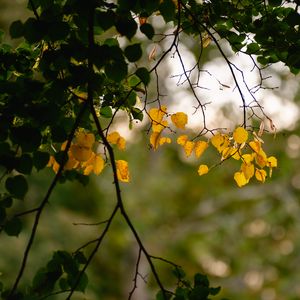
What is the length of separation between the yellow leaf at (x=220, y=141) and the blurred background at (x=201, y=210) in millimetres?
5750

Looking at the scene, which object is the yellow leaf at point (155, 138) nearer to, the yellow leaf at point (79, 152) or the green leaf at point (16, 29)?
the yellow leaf at point (79, 152)

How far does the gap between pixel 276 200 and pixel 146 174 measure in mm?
2290

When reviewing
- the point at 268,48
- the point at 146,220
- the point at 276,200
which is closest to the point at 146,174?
the point at 146,220

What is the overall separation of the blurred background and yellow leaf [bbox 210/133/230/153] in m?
5.75

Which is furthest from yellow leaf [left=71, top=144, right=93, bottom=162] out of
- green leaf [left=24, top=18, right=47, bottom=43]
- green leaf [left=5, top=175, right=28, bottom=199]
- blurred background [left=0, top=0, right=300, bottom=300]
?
blurred background [left=0, top=0, right=300, bottom=300]

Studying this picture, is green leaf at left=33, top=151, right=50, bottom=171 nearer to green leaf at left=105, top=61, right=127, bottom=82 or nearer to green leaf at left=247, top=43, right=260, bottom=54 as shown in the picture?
green leaf at left=105, top=61, right=127, bottom=82

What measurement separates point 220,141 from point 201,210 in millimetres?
7517

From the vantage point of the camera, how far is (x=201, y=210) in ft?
28.6

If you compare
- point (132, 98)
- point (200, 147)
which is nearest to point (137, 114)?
point (132, 98)

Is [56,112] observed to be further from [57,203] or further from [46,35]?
[57,203]

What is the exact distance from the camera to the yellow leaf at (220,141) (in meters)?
1.30

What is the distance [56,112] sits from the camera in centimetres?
103

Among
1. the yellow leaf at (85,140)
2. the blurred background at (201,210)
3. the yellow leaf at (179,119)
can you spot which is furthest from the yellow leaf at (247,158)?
the blurred background at (201,210)

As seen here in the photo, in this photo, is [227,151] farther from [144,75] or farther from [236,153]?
[144,75]
